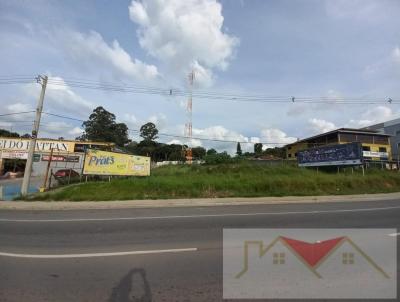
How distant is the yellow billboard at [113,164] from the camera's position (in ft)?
78.4

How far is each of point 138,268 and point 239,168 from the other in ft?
83.5

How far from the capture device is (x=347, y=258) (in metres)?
6.17

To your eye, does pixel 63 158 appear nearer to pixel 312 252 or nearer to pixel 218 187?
pixel 218 187

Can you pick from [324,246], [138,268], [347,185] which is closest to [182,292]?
[138,268]

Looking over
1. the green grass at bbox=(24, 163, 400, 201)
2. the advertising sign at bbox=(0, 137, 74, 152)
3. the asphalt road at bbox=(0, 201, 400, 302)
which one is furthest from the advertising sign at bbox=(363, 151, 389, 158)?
the advertising sign at bbox=(0, 137, 74, 152)

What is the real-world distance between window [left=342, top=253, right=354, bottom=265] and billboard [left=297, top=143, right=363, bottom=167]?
22.0 meters

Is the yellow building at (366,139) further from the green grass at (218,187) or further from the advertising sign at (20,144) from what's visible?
the advertising sign at (20,144)

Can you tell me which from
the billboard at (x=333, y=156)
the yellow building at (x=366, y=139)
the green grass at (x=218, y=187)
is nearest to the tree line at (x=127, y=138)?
the yellow building at (x=366, y=139)

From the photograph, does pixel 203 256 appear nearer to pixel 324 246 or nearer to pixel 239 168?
pixel 324 246

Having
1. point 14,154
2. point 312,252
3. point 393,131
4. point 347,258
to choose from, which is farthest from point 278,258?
point 393,131

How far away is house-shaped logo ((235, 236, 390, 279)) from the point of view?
5.76 m

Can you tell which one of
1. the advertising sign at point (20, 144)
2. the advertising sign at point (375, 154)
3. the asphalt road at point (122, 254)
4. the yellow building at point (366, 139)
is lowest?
the asphalt road at point (122, 254)

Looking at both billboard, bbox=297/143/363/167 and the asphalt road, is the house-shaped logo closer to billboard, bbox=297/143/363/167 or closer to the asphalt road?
the asphalt road

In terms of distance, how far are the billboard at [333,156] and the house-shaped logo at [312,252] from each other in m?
21.1
